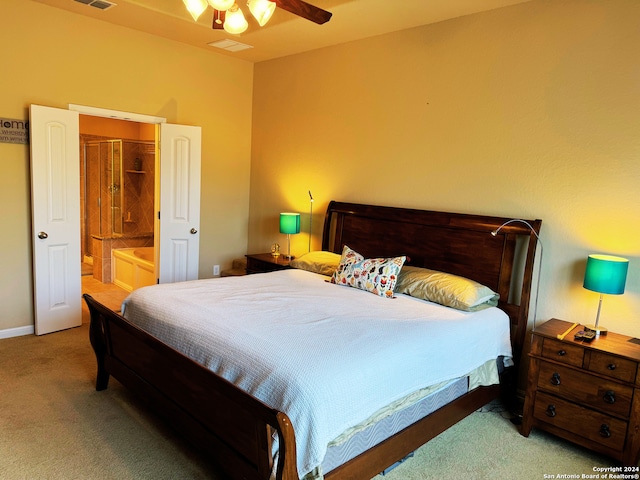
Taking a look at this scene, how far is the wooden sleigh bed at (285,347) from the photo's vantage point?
1979 mm

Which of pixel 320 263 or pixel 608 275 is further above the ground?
pixel 608 275

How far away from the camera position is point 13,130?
3904mm

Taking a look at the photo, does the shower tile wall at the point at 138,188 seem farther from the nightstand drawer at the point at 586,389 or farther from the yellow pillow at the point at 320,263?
the nightstand drawer at the point at 586,389

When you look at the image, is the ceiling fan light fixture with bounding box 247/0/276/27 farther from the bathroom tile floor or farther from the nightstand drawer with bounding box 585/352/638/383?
the bathroom tile floor

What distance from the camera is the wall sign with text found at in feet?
12.7

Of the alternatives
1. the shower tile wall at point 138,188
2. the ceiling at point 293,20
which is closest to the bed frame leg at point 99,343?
the ceiling at point 293,20

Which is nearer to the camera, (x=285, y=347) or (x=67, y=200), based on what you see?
(x=285, y=347)

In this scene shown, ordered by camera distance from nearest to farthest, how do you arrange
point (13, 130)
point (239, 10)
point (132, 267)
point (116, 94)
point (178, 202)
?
point (239, 10), point (13, 130), point (116, 94), point (178, 202), point (132, 267)

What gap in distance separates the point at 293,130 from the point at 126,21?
183cm

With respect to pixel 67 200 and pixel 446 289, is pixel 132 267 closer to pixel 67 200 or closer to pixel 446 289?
pixel 67 200

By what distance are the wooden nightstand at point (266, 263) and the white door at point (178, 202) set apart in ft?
2.28

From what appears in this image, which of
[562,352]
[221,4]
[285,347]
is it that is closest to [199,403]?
[285,347]

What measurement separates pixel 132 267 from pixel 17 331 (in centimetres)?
177

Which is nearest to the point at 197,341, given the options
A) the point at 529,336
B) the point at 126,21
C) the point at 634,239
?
the point at 529,336
